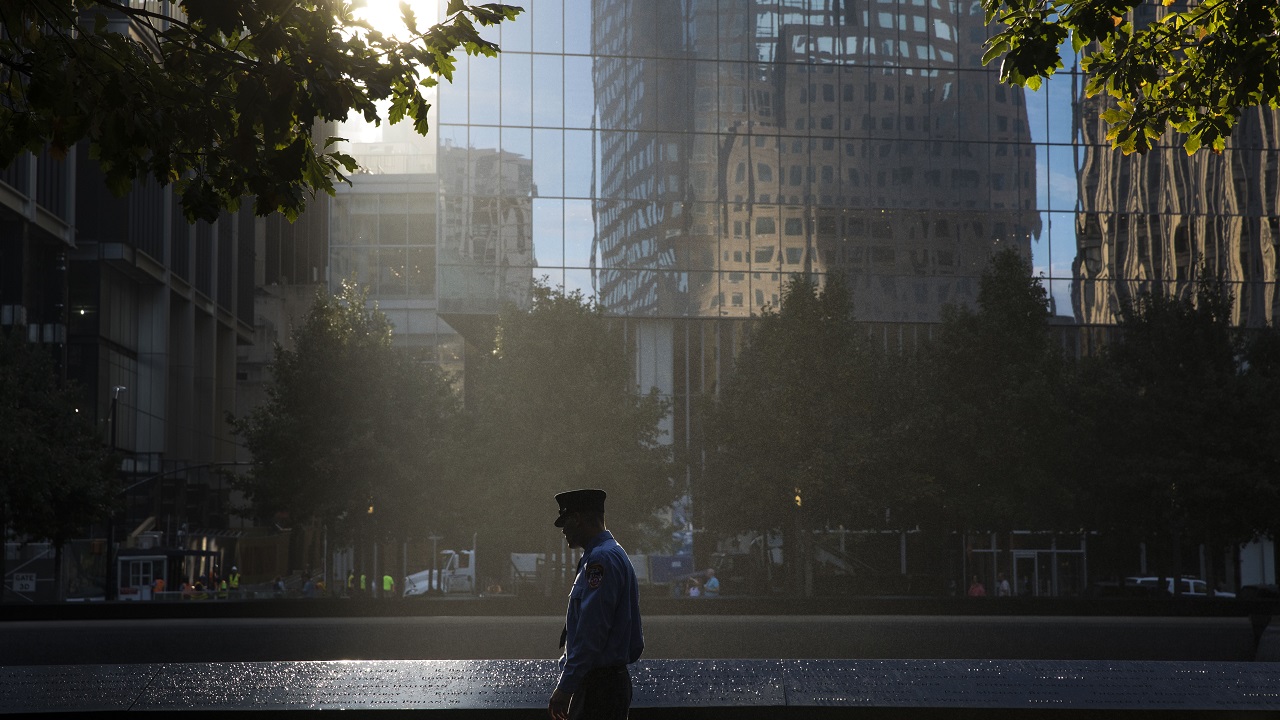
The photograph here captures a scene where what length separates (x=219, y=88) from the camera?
7398mm

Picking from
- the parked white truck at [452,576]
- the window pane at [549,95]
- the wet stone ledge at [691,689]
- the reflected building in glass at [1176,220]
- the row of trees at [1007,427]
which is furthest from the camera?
the parked white truck at [452,576]

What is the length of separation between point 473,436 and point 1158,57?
29.7m

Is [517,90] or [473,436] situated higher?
[517,90]

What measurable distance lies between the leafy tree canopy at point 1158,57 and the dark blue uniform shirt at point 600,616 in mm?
3718

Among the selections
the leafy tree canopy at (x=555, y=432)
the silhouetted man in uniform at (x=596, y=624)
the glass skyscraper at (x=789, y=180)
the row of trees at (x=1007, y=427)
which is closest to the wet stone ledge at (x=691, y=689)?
the silhouetted man in uniform at (x=596, y=624)

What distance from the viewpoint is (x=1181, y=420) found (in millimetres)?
35031

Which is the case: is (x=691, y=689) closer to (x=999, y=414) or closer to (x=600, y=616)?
(x=600, y=616)

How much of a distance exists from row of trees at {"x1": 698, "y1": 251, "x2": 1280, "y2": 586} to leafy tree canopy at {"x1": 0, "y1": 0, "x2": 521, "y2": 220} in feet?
92.8

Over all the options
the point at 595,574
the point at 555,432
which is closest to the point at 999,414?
the point at 555,432

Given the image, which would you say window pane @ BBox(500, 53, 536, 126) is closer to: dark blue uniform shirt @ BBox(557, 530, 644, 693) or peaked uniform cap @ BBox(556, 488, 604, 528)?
peaked uniform cap @ BBox(556, 488, 604, 528)

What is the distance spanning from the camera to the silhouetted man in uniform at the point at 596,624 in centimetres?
679

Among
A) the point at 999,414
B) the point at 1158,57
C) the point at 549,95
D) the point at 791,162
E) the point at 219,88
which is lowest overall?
the point at 999,414

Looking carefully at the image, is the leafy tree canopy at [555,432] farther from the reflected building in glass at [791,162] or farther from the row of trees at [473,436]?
the reflected building in glass at [791,162]

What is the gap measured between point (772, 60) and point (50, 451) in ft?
85.2
